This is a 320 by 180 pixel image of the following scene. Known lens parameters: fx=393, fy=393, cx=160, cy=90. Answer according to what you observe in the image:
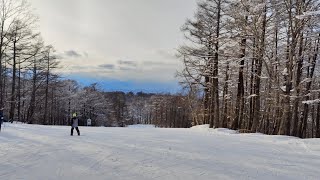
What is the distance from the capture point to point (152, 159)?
1319 centimetres

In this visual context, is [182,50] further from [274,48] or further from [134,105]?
[134,105]

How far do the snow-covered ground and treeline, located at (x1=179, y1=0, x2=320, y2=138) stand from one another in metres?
6.08

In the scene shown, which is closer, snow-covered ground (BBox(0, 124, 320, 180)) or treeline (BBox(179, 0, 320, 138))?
snow-covered ground (BBox(0, 124, 320, 180))

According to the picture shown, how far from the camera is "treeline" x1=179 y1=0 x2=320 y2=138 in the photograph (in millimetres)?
22875

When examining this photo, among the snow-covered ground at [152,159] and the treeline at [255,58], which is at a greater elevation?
the treeline at [255,58]

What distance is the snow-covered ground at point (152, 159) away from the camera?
1116cm

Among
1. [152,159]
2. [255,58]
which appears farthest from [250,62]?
[152,159]

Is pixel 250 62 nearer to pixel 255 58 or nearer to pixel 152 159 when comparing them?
pixel 255 58

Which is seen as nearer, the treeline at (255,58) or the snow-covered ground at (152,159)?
the snow-covered ground at (152,159)

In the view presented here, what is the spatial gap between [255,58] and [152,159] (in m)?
14.6

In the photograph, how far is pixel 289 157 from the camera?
572 inches

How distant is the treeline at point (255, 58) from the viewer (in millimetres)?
22875

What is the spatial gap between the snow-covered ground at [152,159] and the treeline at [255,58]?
6077mm

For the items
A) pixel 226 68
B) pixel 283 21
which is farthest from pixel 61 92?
pixel 283 21
